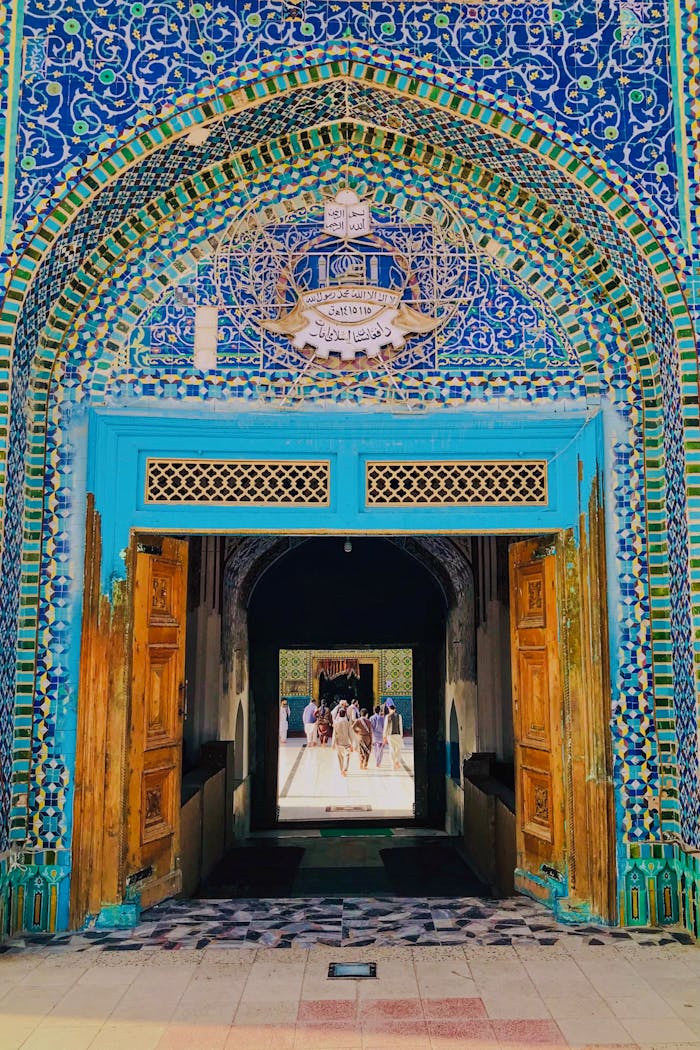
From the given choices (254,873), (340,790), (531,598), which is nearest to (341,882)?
(254,873)

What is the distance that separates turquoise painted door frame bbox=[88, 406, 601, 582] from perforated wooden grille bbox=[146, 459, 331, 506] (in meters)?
0.04

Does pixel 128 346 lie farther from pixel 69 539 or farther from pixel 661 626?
pixel 661 626

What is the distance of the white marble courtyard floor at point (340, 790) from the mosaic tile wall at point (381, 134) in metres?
5.97

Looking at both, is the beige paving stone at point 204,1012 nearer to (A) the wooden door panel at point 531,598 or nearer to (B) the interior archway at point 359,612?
(A) the wooden door panel at point 531,598

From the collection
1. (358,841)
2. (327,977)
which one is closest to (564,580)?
(327,977)

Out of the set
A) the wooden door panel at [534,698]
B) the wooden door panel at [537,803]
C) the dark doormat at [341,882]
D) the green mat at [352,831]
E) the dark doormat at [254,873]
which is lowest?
the green mat at [352,831]

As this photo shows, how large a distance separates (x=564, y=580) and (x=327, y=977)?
6.88 ft

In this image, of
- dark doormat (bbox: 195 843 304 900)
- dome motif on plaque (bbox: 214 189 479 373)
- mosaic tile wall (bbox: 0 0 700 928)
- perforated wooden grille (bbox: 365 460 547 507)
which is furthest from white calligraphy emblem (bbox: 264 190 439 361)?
dark doormat (bbox: 195 843 304 900)

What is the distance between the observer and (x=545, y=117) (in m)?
4.17

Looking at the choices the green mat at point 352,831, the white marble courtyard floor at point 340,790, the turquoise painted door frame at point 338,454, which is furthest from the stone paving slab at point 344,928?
the white marble courtyard floor at point 340,790

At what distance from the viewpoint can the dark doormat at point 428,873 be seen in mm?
5801

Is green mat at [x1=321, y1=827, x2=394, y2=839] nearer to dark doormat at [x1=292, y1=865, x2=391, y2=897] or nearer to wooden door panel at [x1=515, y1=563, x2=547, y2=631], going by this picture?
dark doormat at [x1=292, y1=865, x2=391, y2=897]

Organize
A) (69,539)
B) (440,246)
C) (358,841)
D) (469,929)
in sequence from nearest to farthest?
(469,929) < (69,539) < (440,246) < (358,841)

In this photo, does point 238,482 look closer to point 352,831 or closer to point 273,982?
point 273,982
